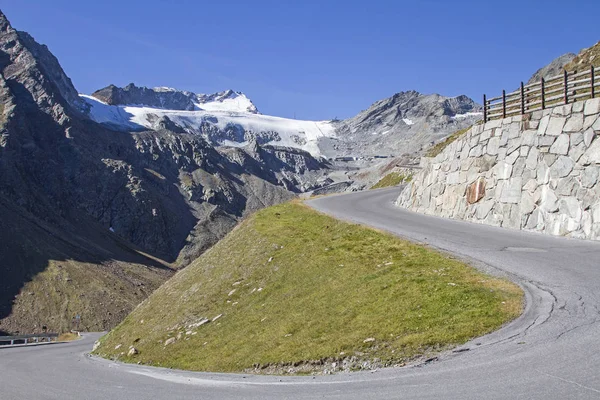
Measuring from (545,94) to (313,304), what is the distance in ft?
55.6

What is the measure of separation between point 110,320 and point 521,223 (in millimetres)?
98986

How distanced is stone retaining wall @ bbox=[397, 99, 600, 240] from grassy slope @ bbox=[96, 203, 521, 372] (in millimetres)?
6937

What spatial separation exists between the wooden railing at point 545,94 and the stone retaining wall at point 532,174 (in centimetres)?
77

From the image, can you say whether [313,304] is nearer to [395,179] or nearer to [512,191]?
[512,191]

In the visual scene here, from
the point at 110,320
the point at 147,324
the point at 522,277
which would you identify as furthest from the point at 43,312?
the point at 522,277

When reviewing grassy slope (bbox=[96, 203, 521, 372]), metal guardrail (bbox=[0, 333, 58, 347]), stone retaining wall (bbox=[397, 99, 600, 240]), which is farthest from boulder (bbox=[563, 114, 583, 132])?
metal guardrail (bbox=[0, 333, 58, 347])

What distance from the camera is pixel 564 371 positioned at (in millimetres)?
8766

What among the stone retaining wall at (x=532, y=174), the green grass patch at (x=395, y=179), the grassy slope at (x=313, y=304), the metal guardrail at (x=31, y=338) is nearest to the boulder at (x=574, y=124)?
the stone retaining wall at (x=532, y=174)

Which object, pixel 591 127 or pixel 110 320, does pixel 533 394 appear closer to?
pixel 591 127

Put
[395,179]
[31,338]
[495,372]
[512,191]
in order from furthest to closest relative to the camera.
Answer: [395,179], [31,338], [512,191], [495,372]

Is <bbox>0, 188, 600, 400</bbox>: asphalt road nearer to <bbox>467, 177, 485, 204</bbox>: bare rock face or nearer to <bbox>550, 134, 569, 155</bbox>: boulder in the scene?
<bbox>550, 134, 569, 155</bbox>: boulder

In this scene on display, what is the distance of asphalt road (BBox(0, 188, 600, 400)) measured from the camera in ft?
28.6

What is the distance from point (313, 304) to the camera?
680 inches

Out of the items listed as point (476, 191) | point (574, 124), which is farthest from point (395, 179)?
point (574, 124)
